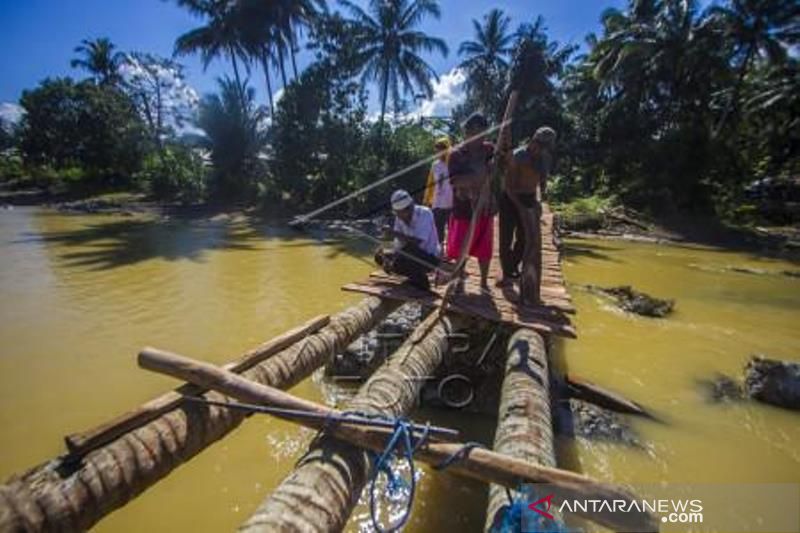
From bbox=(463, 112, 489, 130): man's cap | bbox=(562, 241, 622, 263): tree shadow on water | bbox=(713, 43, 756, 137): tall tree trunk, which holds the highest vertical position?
bbox=(713, 43, 756, 137): tall tree trunk

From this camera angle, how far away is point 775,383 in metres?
5.36

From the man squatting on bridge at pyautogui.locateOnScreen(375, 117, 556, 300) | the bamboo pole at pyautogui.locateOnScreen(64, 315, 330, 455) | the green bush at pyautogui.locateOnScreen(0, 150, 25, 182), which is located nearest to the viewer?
the bamboo pole at pyautogui.locateOnScreen(64, 315, 330, 455)

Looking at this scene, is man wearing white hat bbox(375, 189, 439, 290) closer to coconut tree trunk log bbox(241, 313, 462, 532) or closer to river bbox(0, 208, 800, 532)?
river bbox(0, 208, 800, 532)

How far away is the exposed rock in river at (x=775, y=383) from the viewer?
5.28 m

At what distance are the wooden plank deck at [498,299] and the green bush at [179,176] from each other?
1010 inches

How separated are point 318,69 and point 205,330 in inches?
749

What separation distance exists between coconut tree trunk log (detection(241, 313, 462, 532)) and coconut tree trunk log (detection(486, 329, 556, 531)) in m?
0.66

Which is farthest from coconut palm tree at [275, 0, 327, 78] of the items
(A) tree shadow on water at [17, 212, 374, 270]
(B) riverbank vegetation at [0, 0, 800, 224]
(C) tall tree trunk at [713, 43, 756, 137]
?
(C) tall tree trunk at [713, 43, 756, 137]

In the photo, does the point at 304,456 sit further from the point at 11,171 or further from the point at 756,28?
the point at 11,171

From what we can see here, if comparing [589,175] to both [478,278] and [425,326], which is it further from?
[425,326]

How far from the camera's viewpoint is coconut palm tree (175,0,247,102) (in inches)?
1054

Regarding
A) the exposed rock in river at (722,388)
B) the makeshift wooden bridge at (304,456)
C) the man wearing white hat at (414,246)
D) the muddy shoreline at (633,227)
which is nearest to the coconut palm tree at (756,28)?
the muddy shoreline at (633,227)

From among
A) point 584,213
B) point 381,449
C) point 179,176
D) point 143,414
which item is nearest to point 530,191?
point 381,449

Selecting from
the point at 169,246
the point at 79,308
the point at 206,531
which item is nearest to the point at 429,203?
the point at 206,531
